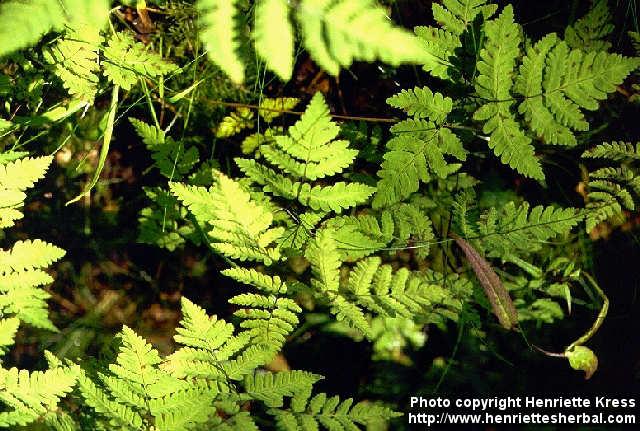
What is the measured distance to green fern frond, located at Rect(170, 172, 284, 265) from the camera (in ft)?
6.00

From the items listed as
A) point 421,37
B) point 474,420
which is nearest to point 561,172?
point 421,37

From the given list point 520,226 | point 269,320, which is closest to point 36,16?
point 269,320

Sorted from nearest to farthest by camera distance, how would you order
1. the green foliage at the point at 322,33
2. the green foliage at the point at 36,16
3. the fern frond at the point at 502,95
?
the green foliage at the point at 36,16, the green foliage at the point at 322,33, the fern frond at the point at 502,95

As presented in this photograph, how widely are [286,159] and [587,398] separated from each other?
6.00 feet

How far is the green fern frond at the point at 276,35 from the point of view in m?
1.13

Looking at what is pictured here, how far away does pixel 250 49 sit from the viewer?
90.0 inches

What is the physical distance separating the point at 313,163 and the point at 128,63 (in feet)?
2.89

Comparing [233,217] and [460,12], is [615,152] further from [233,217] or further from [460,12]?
[233,217]

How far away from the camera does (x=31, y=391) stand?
1.83 m

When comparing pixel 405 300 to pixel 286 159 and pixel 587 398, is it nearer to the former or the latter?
pixel 286 159

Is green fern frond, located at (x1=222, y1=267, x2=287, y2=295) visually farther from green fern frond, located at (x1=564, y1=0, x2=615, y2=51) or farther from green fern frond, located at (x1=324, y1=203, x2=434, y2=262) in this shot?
green fern frond, located at (x1=564, y1=0, x2=615, y2=51)

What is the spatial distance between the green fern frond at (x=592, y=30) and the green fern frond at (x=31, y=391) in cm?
227

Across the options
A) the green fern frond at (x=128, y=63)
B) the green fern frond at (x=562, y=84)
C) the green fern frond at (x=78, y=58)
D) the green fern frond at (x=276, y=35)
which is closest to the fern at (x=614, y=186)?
the green fern frond at (x=562, y=84)

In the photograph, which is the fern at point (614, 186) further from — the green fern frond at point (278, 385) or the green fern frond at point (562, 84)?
the green fern frond at point (278, 385)
